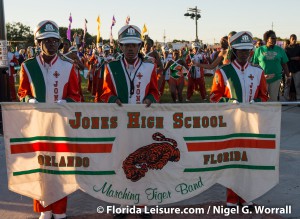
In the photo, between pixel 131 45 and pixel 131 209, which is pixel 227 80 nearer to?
pixel 131 45

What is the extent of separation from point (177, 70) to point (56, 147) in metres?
8.53

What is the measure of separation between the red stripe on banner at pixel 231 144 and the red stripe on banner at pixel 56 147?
962mm

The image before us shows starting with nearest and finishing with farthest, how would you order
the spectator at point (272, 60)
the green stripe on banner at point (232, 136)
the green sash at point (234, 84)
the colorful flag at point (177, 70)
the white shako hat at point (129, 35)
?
the green stripe on banner at point (232, 136)
the white shako hat at point (129, 35)
the green sash at point (234, 84)
the spectator at point (272, 60)
the colorful flag at point (177, 70)

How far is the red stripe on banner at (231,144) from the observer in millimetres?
4328

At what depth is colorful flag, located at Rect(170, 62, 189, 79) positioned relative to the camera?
12.3 metres

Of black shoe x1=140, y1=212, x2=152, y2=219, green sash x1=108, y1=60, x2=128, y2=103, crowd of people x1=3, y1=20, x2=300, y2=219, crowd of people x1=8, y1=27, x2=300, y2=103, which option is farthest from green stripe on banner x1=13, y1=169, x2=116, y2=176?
crowd of people x1=8, y1=27, x2=300, y2=103

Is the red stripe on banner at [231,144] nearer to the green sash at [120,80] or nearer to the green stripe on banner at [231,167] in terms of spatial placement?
the green stripe on banner at [231,167]

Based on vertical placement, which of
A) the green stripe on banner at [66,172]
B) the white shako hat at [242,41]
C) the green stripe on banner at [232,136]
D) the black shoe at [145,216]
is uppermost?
the white shako hat at [242,41]

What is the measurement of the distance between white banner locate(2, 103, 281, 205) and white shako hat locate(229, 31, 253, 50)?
0.67 m

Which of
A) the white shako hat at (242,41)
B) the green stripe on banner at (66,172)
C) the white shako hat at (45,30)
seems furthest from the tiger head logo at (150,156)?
the white shako hat at (45,30)

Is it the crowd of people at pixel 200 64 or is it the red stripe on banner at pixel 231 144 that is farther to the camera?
the crowd of people at pixel 200 64

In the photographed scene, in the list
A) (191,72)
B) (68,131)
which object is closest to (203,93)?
(191,72)

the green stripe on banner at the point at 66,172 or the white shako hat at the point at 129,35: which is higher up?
the white shako hat at the point at 129,35

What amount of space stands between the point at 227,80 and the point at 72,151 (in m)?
1.86
